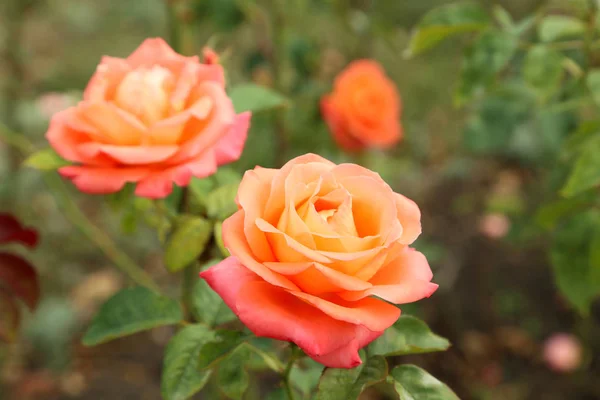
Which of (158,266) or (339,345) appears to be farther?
(158,266)

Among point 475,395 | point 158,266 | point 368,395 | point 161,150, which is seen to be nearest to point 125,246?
point 158,266

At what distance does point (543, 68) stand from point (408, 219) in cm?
39

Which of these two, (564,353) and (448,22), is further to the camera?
(564,353)

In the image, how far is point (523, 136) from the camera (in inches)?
98.0

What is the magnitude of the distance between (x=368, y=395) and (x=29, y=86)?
1.99 m

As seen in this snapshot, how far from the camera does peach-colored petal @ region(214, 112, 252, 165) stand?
1.95ft

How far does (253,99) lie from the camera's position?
0.76 meters

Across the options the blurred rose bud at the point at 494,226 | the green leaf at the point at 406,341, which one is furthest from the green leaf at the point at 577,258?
the blurred rose bud at the point at 494,226

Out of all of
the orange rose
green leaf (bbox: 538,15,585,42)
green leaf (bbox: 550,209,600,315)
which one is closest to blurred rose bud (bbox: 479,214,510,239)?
the orange rose

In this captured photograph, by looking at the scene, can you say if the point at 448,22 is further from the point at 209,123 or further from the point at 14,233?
the point at 14,233

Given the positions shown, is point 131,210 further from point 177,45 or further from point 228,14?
point 228,14

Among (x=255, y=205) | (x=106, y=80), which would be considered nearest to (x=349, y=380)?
(x=255, y=205)

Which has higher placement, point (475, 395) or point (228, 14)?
point (228, 14)

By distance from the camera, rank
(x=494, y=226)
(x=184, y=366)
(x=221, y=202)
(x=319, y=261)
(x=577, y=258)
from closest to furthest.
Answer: (x=319, y=261), (x=184, y=366), (x=221, y=202), (x=577, y=258), (x=494, y=226)
